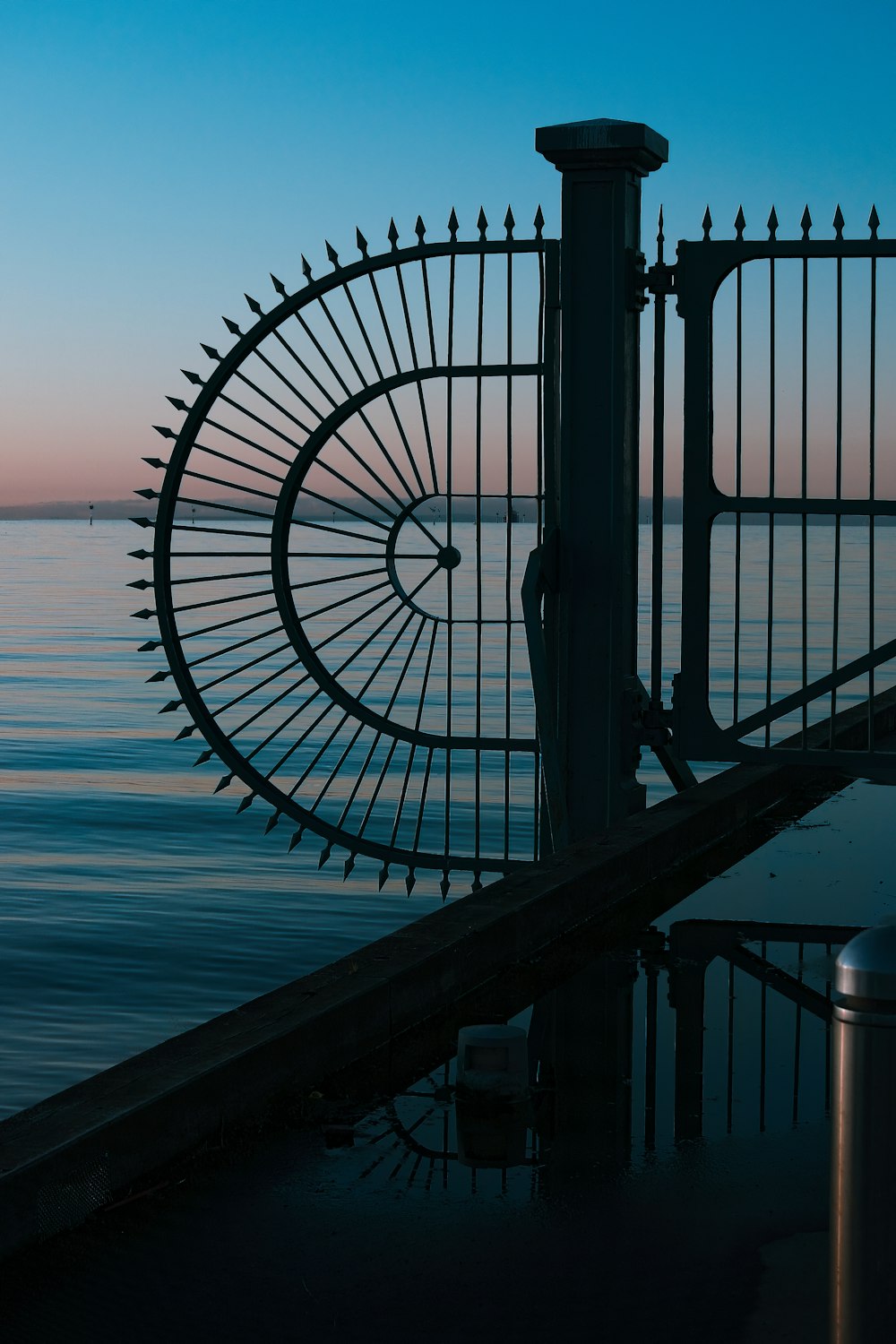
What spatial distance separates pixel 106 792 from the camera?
15.2 meters

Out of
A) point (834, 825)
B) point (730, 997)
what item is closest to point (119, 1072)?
point (730, 997)

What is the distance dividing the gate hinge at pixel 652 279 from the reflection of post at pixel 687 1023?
265 cm

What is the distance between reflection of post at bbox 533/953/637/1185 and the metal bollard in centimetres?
127

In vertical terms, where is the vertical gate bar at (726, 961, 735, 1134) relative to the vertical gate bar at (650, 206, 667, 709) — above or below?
below

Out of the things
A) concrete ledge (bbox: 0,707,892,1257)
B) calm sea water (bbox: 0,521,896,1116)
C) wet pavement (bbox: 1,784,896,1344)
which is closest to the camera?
wet pavement (bbox: 1,784,896,1344)

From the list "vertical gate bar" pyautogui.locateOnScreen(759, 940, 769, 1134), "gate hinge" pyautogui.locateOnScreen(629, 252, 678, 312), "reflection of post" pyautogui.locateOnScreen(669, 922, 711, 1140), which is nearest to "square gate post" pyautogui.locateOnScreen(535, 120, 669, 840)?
"gate hinge" pyautogui.locateOnScreen(629, 252, 678, 312)

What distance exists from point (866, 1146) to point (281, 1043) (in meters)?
1.88

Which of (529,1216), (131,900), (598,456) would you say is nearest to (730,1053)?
(529,1216)

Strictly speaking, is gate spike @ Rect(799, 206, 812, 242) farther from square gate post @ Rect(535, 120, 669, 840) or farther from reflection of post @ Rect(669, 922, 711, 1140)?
reflection of post @ Rect(669, 922, 711, 1140)

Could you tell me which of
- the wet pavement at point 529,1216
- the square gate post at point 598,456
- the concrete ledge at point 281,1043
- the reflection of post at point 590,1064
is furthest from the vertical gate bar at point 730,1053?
the square gate post at point 598,456

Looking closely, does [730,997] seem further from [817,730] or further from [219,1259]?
[817,730]

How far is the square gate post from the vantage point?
22.4 ft

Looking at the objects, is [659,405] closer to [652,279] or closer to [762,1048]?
[652,279]

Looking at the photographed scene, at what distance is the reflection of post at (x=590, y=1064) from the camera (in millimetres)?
3826
